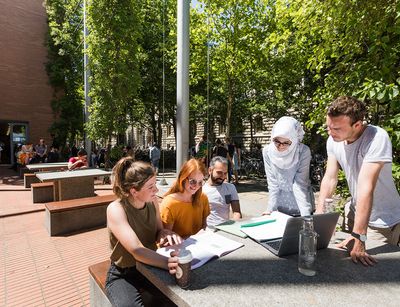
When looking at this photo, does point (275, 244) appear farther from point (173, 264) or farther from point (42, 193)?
point (42, 193)

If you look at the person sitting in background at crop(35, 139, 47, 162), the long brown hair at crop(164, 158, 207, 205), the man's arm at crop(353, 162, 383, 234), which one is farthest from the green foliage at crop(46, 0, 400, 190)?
the person sitting in background at crop(35, 139, 47, 162)

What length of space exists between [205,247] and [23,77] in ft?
77.6

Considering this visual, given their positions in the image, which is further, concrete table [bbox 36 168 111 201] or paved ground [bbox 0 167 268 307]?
concrete table [bbox 36 168 111 201]

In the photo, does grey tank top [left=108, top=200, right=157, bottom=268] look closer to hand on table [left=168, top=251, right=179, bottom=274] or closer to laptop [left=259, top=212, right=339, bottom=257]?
hand on table [left=168, top=251, right=179, bottom=274]

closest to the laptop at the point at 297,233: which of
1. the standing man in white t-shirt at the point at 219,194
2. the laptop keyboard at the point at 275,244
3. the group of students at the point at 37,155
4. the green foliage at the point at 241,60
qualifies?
the laptop keyboard at the point at 275,244

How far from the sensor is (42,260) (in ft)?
14.8

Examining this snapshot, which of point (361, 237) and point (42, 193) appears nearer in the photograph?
point (361, 237)

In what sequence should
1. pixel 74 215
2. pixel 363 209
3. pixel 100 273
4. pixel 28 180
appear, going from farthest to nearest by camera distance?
1. pixel 28 180
2. pixel 74 215
3. pixel 100 273
4. pixel 363 209

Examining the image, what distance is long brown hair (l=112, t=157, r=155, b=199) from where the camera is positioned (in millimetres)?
2225

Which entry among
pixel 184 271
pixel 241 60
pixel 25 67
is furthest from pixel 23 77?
pixel 184 271

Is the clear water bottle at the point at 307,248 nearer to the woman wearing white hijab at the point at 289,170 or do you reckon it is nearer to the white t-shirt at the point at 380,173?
the white t-shirt at the point at 380,173

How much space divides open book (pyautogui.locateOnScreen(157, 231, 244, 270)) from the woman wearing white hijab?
29.8 inches

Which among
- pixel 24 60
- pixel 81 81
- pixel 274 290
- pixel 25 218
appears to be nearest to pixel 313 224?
pixel 274 290

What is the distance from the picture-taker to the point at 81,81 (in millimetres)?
20922
